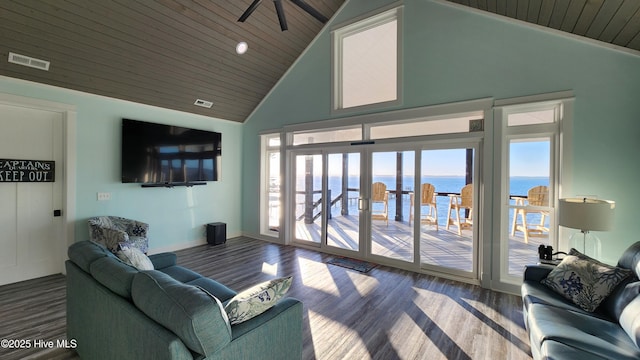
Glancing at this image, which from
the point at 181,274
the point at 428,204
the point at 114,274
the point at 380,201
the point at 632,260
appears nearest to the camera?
the point at 114,274

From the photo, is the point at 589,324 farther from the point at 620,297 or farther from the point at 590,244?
the point at 590,244

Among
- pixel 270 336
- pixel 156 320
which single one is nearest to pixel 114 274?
pixel 156 320

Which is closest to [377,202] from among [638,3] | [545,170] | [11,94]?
[545,170]

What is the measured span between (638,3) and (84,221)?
687cm

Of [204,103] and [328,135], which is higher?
[204,103]

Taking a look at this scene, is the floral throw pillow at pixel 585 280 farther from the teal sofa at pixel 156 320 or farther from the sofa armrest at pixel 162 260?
the sofa armrest at pixel 162 260

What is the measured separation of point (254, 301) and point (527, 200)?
143 inches

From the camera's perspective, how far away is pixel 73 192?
409 cm

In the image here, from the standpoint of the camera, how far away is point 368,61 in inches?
191

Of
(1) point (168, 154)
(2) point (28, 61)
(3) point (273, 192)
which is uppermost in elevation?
(2) point (28, 61)

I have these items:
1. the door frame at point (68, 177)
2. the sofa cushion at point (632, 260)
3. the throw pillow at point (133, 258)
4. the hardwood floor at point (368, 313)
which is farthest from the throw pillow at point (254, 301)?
the door frame at point (68, 177)

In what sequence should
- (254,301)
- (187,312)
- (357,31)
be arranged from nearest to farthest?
(187,312) < (254,301) < (357,31)

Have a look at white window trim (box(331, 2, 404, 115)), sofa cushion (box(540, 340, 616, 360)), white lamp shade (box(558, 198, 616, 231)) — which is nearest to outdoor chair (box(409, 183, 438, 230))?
white window trim (box(331, 2, 404, 115))

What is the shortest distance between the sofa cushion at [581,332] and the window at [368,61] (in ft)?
10.8
